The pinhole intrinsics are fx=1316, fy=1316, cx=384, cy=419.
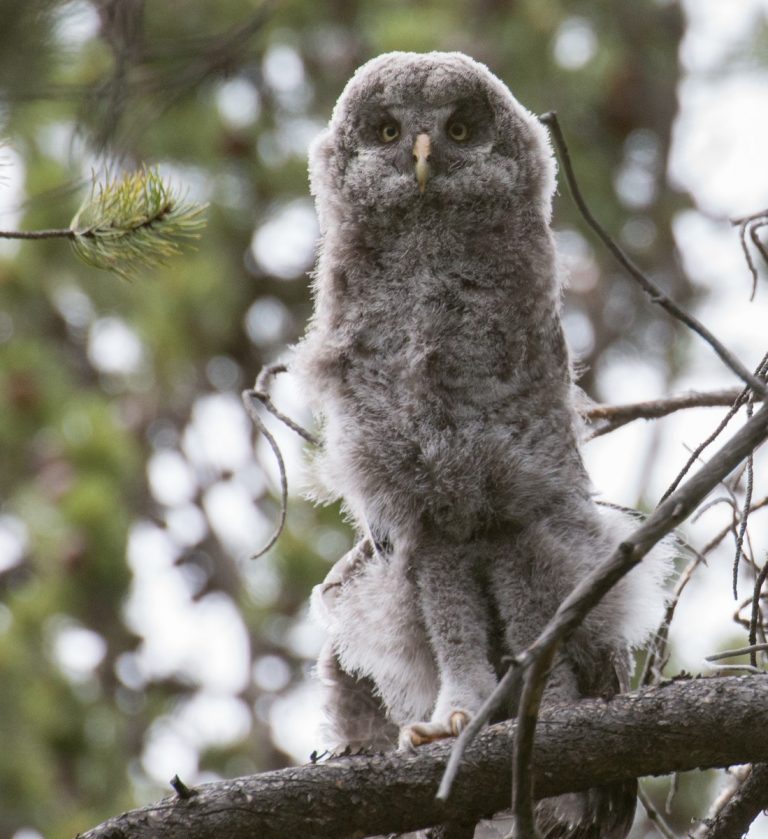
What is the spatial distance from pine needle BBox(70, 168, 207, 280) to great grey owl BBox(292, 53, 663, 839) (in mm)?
632

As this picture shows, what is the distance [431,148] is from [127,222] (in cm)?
95

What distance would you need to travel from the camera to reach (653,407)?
3992 mm

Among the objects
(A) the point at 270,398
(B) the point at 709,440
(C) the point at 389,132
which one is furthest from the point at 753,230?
(A) the point at 270,398

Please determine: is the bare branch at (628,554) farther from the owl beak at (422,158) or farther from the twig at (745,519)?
the owl beak at (422,158)

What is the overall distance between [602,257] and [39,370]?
394 cm

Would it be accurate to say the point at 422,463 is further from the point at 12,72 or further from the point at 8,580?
the point at 8,580

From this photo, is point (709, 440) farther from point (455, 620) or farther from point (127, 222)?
point (127, 222)

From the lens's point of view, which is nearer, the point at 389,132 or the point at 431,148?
the point at 431,148

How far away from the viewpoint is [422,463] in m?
3.31

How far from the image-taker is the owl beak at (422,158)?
342 centimetres

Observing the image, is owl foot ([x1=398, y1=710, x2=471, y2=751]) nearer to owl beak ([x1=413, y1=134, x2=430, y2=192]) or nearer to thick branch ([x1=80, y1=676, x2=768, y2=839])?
thick branch ([x1=80, y1=676, x2=768, y2=839])

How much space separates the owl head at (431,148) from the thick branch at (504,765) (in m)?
1.40

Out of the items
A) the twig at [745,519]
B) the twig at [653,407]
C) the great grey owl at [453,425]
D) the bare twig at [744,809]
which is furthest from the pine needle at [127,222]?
the bare twig at [744,809]

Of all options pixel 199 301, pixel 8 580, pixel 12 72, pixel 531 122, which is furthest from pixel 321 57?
pixel 12 72
